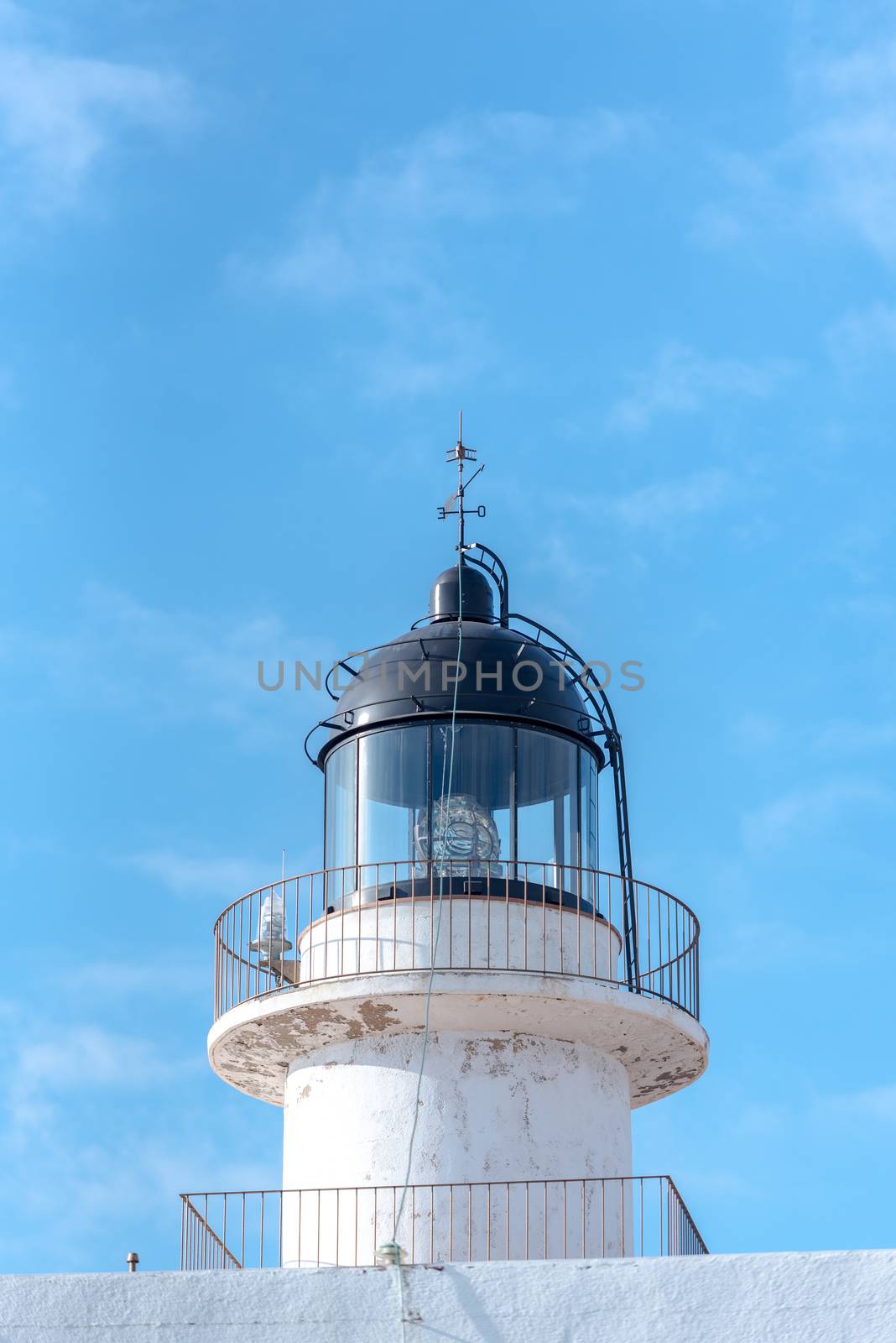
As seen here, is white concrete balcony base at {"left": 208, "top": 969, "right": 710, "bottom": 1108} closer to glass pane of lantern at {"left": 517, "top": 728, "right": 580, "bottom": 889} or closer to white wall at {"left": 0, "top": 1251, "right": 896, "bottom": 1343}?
glass pane of lantern at {"left": 517, "top": 728, "right": 580, "bottom": 889}

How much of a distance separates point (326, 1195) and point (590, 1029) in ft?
6.61

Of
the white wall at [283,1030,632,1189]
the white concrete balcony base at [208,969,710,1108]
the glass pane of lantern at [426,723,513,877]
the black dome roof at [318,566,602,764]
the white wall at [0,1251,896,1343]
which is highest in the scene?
the black dome roof at [318,566,602,764]

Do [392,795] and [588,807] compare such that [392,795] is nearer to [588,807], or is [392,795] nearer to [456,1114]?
[588,807]

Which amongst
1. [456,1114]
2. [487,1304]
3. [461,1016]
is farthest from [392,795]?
[487,1304]

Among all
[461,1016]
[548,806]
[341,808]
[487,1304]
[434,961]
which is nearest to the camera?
[487,1304]

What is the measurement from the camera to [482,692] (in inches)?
609

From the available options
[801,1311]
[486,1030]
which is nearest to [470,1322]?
[801,1311]

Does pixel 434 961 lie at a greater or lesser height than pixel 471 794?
lesser

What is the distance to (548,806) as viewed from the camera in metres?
15.6

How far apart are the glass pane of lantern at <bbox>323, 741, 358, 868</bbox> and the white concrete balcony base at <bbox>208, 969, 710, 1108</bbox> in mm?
1338

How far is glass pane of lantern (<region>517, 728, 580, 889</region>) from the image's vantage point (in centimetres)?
1532

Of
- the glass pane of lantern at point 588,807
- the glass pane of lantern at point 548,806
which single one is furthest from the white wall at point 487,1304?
the glass pane of lantern at point 588,807

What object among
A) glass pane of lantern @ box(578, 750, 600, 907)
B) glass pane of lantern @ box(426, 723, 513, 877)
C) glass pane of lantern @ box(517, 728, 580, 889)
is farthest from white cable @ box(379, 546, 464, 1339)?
glass pane of lantern @ box(578, 750, 600, 907)

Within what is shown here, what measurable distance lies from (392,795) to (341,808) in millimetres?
516
